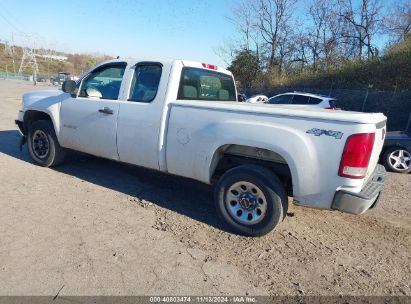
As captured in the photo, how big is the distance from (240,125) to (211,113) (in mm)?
402

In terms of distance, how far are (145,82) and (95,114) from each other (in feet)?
3.10

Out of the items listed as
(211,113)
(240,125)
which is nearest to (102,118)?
(211,113)

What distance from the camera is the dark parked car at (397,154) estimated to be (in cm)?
699

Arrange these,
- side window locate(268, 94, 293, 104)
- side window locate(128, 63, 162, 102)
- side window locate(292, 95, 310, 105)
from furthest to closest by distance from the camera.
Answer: side window locate(268, 94, 293, 104) → side window locate(292, 95, 310, 105) → side window locate(128, 63, 162, 102)

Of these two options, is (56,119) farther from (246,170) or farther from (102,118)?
(246,170)

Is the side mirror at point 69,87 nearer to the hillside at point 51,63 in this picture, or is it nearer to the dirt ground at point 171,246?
the dirt ground at point 171,246

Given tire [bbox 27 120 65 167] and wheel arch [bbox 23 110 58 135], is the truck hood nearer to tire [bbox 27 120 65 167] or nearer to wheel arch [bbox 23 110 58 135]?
wheel arch [bbox 23 110 58 135]

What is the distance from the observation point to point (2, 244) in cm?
321

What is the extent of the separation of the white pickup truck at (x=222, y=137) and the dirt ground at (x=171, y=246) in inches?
19.5

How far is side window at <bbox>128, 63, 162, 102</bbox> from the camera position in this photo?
4.34 meters

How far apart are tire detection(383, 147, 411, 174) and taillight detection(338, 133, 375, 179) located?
468cm

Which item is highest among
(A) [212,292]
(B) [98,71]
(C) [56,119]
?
(B) [98,71]

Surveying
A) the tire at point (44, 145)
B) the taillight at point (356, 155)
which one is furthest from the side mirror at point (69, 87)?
the taillight at point (356, 155)

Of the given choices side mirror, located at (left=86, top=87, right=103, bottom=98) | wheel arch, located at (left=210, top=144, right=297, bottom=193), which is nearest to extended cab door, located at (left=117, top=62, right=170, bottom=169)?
side mirror, located at (left=86, top=87, right=103, bottom=98)
